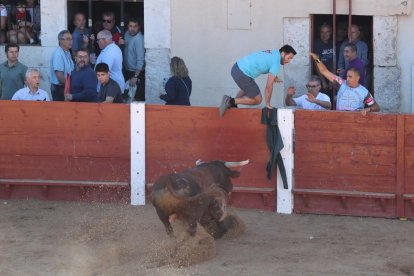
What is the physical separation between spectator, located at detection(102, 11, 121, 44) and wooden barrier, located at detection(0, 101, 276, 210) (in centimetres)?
212

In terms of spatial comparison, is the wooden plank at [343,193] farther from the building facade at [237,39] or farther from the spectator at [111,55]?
the spectator at [111,55]

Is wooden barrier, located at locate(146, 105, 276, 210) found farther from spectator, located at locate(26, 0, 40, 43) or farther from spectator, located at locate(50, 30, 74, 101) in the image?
spectator, located at locate(26, 0, 40, 43)

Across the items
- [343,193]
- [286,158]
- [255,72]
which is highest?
[255,72]

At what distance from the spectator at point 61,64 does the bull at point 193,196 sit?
Answer: 3.42 meters

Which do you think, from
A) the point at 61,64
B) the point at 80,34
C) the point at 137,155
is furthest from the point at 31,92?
the point at 80,34

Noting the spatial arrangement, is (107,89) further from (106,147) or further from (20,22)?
(20,22)

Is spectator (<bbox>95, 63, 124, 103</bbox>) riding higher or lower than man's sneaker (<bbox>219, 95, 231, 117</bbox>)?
higher

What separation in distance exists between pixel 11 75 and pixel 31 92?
0.69 metres

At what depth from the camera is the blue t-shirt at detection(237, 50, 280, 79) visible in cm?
1029

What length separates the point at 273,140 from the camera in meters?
10.3

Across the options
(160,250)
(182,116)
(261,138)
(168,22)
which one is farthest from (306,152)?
(168,22)

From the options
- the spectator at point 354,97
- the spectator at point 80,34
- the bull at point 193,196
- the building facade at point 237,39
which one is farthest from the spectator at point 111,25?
the bull at point 193,196

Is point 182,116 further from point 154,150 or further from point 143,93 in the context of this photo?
point 143,93

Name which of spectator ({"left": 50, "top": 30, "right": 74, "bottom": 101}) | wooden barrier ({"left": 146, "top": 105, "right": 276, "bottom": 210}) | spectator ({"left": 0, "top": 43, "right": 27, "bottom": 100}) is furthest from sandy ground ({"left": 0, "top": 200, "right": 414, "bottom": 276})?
spectator ({"left": 50, "top": 30, "right": 74, "bottom": 101})
